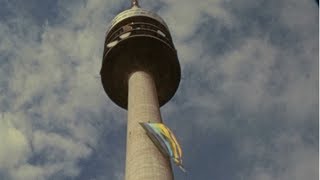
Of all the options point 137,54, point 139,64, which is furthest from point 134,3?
point 139,64

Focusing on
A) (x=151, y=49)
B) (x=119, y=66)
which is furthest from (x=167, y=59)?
(x=119, y=66)

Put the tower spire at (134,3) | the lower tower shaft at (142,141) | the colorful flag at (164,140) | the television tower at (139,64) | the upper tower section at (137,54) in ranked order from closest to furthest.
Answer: the lower tower shaft at (142,141), the colorful flag at (164,140), the television tower at (139,64), the upper tower section at (137,54), the tower spire at (134,3)

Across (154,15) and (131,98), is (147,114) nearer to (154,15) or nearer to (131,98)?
(131,98)

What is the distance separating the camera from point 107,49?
4938cm

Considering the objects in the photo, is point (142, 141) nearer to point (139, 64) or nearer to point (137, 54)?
point (139, 64)

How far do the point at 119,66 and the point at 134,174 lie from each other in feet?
54.4

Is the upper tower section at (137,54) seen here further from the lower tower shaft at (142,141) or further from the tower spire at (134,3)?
the tower spire at (134,3)

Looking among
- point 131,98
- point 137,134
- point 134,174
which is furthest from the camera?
point 131,98

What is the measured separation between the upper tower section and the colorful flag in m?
10.5

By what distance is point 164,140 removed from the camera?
3766 cm

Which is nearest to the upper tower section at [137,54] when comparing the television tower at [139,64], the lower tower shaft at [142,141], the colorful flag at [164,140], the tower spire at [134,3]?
the television tower at [139,64]

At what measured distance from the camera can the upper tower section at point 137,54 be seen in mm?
48125

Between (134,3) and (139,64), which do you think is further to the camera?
(134,3)

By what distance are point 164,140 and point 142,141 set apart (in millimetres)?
1797
